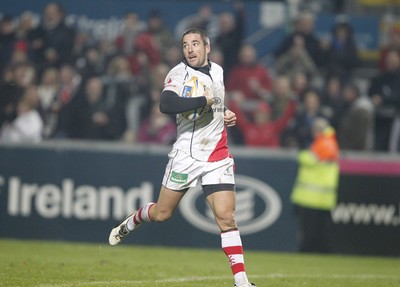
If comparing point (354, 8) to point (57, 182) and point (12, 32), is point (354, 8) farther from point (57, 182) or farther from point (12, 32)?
point (57, 182)

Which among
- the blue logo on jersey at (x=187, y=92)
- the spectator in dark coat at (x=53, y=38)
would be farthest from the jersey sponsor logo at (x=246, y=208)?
the blue logo on jersey at (x=187, y=92)

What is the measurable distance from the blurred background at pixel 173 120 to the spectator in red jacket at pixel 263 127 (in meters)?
0.02

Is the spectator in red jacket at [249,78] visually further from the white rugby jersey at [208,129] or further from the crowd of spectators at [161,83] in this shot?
the white rugby jersey at [208,129]

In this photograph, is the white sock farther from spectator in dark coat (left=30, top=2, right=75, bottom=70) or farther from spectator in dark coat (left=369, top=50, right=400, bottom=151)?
spectator in dark coat (left=369, top=50, right=400, bottom=151)

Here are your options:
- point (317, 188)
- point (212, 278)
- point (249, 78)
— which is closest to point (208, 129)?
point (212, 278)

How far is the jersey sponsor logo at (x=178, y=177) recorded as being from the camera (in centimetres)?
914

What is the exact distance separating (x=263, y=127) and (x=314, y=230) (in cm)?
208

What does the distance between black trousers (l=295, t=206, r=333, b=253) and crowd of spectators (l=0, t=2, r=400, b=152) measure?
1.65 meters

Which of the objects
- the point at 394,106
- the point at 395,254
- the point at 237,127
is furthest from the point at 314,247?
the point at 394,106

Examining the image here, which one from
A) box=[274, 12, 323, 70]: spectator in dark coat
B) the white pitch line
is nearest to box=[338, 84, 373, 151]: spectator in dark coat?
box=[274, 12, 323, 70]: spectator in dark coat

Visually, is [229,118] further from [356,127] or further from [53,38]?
[53,38]

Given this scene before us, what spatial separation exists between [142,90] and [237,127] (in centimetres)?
189

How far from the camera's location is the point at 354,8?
20.3 m

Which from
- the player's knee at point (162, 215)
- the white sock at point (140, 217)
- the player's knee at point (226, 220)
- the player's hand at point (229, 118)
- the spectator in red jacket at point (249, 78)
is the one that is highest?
the player's hand at point (229, 118)
